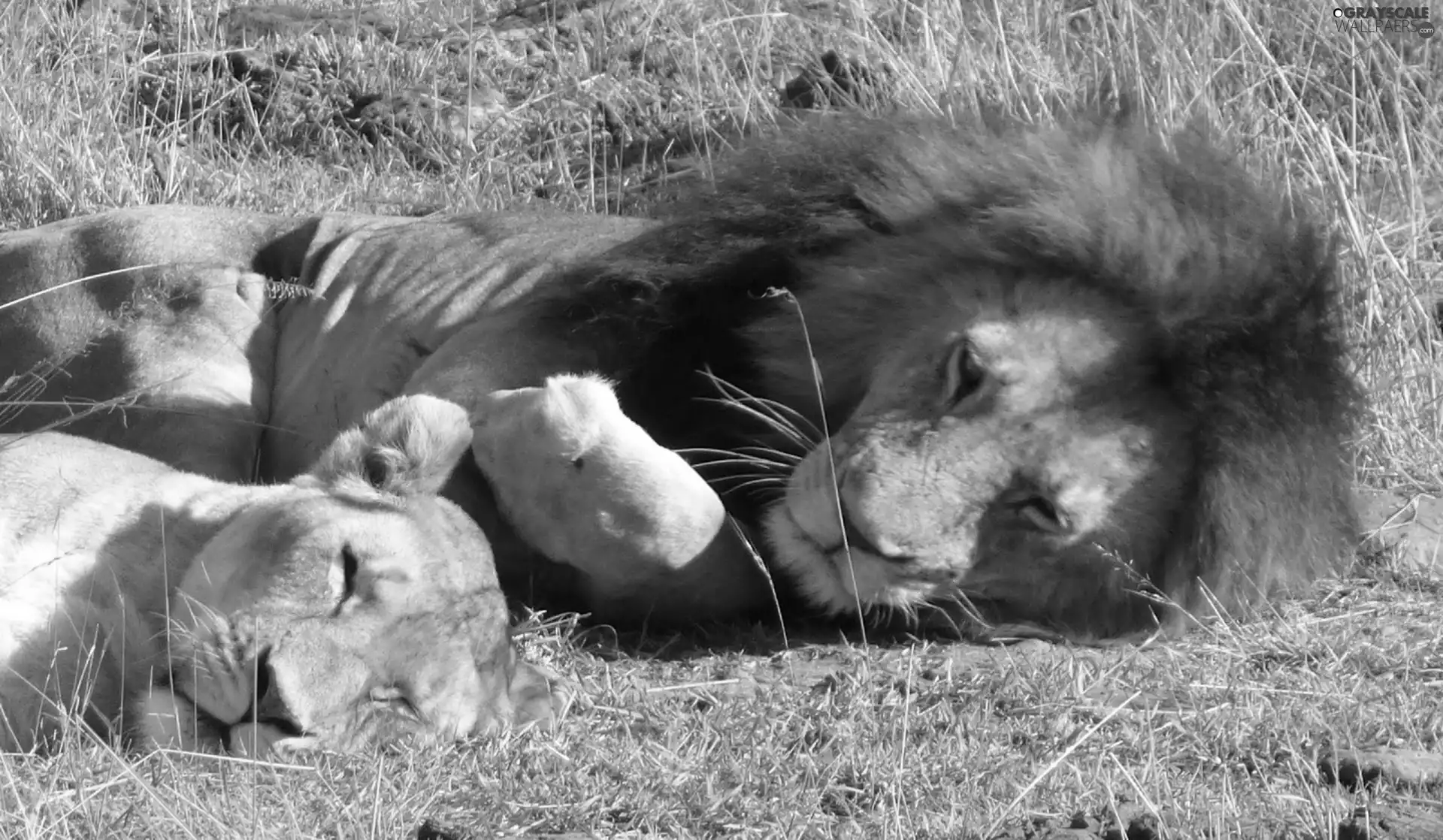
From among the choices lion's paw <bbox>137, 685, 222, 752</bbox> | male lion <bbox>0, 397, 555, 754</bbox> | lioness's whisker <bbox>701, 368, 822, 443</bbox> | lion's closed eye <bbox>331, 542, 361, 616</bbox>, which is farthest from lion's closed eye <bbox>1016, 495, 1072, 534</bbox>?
lion's paw <bbox>137, 685, 222, 752</bbox>

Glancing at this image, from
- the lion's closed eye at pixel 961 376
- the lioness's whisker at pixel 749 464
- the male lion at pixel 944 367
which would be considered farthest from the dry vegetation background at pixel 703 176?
the lion's closed eye at pixel 961 376

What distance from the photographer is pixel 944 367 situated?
11.1ft

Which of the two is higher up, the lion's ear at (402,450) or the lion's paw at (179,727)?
the lion's ear at (402,450)

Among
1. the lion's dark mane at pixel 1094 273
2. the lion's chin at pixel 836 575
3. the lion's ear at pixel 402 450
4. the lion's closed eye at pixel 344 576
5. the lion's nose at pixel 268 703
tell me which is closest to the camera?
the lion's nose at pixel 268 703

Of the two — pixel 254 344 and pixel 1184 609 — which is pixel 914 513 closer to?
pixel 1184 609

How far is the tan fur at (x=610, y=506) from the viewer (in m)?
3.36

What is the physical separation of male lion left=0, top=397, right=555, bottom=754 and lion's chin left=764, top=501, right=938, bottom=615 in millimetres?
566

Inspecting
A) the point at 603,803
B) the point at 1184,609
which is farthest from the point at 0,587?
the point at 1184,609

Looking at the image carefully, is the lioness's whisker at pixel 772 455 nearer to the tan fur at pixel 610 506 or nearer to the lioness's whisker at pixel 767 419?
the lioness's whisker at pixel 767 419

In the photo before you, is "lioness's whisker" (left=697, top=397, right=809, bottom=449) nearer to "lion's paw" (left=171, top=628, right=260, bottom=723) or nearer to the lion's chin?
the lion's chin

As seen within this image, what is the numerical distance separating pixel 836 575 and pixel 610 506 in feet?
1.47

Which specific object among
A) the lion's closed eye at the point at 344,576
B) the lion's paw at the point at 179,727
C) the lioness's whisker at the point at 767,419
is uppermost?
the lion's closed eye at the point at 344,576

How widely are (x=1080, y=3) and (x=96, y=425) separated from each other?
416 cm

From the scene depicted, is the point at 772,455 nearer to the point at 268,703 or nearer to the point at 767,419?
the point at 767,419
